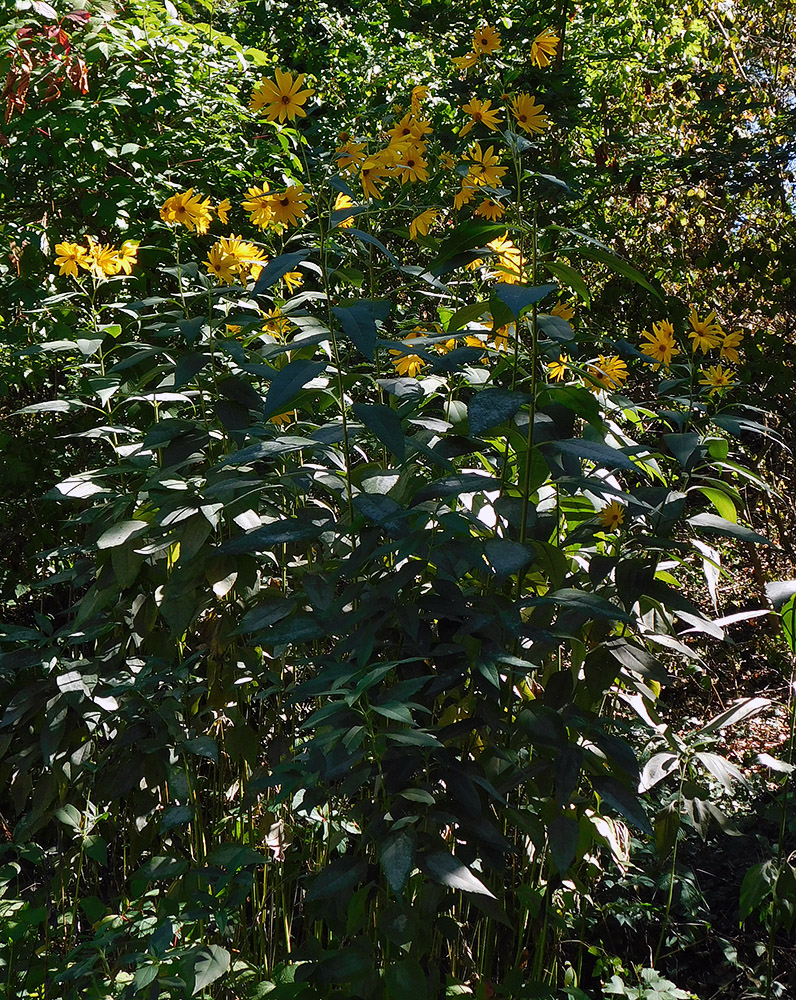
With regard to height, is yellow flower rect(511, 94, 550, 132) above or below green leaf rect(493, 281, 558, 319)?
above

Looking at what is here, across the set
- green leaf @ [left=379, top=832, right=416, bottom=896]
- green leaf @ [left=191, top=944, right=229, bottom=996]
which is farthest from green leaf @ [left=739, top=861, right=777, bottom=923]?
green leaf @ [left=191, top=944, right=229, bottom=996]

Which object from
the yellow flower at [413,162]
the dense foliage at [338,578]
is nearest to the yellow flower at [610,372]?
the dense foliage at [338,578]

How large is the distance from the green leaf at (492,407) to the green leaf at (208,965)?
2.81ft

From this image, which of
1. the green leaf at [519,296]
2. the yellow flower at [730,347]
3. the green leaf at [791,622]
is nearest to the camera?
the green leaf at [519,296]

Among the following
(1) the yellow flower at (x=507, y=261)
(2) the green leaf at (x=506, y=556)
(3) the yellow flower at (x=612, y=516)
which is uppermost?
(1) the yellow flower at (x=507, y=261)

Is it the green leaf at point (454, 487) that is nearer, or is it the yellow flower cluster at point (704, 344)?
the green leaf at point (454, 487)

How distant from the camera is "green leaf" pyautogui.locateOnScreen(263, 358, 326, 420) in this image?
1.08 meters

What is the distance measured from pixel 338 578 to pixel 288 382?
283 millimetres

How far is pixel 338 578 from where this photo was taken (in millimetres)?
1246

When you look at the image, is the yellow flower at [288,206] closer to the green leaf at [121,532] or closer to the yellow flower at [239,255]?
the yellow flower at [239,255]

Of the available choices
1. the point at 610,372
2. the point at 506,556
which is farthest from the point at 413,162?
the point at 506,556

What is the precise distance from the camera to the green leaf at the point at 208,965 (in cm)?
129

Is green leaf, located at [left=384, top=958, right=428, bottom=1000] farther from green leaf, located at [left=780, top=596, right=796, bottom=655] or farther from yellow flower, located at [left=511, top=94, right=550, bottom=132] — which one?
yellow flower, located at [left=511, top=94, right=550, bottom=132]

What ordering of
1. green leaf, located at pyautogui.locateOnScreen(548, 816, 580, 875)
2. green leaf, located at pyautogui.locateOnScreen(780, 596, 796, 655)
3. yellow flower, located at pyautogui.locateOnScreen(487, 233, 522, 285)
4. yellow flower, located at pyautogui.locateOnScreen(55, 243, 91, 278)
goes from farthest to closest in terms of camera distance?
yellow flower, located at pyautogui.locateOnScreen(55, 243, 91, 278)
yellow flower, located at pyautogui.locateOnScreen(487, 233, 522, 285)
green leaf, located at pyautogui.locateOnScreen(780, 596, 796, 655)
green leaf, located at pyautogui.locateOnScreen(548, 816, 580, 875)
